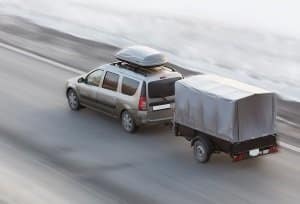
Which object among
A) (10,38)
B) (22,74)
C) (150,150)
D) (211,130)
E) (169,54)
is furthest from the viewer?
(10,38)

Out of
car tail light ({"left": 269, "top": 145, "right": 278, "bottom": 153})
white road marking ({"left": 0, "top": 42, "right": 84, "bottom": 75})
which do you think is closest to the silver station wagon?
car tail light ({"left": 269, "top": 145, "right": 278, "bottom": 153})

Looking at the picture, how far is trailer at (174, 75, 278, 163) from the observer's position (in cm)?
1630

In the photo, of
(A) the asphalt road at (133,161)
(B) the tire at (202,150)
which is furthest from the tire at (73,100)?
(B) the tire at (202,150)

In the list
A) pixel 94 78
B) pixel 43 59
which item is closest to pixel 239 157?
pixel 94 78

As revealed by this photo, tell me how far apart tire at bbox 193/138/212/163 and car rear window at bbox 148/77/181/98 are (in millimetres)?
1971

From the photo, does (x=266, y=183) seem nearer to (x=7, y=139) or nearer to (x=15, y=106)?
(x=7, y=139)

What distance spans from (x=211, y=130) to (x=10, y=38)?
44.7 ft

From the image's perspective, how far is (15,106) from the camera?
828 inches

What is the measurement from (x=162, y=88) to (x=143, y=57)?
901mm

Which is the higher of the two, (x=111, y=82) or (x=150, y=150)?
(x=111, y=82)

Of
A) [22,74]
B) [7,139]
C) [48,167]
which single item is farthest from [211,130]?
[22,74]

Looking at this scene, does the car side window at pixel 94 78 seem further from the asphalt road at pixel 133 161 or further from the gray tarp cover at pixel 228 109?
the gray tarp cover at pixel 228 109

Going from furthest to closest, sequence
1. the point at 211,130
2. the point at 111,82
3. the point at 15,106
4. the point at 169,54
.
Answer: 1. the point at 169,54
2. the point at 15,106
3. the point at 111,82
4. the point at 211,130

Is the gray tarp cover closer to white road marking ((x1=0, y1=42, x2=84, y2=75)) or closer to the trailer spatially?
the trailer
